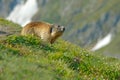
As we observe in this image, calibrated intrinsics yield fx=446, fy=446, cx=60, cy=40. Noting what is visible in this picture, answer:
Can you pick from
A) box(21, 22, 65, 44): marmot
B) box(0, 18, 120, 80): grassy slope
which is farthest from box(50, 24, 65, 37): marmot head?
box(0, 18, 120, 80): grassy slope

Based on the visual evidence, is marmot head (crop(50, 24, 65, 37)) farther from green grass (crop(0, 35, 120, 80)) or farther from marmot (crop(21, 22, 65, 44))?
green grass (crop(0, 35, 120, 80))

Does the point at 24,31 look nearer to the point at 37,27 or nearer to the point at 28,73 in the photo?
the point at 37,27

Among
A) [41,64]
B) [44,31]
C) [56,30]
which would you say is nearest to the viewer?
[41,64]

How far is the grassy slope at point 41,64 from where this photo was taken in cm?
1174

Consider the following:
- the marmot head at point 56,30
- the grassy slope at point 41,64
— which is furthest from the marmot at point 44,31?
the grassy slope at point 41,64

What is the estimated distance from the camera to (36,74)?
11.7 m

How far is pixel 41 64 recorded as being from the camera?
13.2 m

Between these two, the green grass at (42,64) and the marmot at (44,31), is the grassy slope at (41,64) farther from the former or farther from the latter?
the marmot at (44,31)

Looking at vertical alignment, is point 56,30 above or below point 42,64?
above

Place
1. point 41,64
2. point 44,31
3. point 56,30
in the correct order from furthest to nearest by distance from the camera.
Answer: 1. point 56,30
2. point 44,31
3. point 41,64

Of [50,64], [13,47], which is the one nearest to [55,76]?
[50,64]

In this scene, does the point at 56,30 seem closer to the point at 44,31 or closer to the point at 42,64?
the point at 44,31

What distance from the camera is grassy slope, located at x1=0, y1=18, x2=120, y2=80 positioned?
11.7 metres

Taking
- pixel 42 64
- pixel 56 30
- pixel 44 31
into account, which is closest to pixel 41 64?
pixel 42 64
